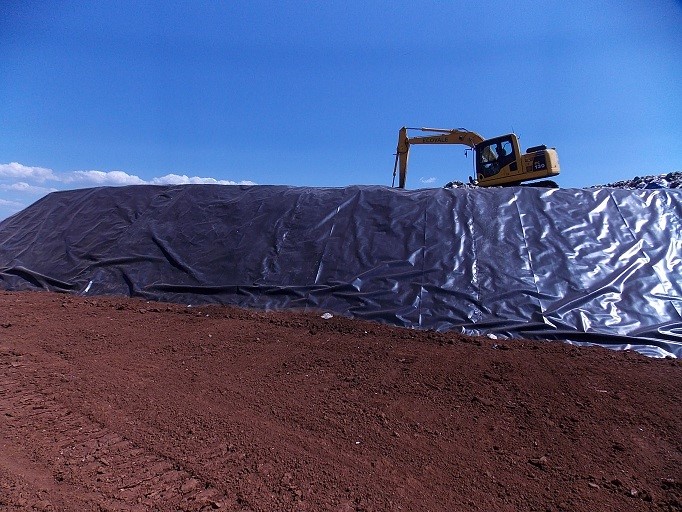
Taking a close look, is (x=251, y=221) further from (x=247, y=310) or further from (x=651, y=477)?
(x=651, y=477)

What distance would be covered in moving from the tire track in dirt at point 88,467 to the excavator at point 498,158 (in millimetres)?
11623

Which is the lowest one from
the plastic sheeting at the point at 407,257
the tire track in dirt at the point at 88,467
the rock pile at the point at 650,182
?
the tire track in dirt at the point at 88,467

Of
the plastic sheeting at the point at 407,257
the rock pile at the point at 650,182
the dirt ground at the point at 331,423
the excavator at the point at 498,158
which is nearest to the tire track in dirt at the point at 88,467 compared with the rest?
the dirt ground at the point at 331,423

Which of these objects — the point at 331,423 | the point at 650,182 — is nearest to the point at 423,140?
the point at 650,182

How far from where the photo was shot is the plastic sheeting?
5613 mm

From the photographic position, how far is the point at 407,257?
662 centimetres

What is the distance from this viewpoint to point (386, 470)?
278 cm

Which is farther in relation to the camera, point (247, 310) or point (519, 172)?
point (519, 172)

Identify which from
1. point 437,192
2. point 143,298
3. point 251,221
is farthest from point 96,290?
point 437,192

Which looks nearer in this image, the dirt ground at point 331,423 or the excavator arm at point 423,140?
the dirt ground at point 331,423

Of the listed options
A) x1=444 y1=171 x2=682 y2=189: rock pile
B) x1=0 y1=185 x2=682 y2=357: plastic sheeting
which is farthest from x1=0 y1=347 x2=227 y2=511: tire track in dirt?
x1=444 y1=171 x2=682 y2=189: rock pile

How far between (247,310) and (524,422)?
4086 mm

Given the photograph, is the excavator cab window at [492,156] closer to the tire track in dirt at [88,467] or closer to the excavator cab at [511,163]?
the excavator cab at [511,163]

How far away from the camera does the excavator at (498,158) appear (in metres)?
12.2
